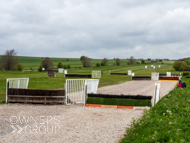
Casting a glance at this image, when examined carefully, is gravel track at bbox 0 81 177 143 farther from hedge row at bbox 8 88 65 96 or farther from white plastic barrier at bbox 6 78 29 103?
white plastic barrier at bbox 6 78 29 103

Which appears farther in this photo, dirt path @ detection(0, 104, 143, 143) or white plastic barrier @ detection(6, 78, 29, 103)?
white plastic barrier @ detection(6, 78, 29, 103)

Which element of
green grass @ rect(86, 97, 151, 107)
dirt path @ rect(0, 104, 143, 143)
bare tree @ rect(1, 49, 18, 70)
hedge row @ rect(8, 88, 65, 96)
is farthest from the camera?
bare tree @ rect(1, 49, 18, 70)

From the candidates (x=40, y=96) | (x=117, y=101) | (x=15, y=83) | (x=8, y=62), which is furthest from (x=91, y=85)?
(x=8, y=62)

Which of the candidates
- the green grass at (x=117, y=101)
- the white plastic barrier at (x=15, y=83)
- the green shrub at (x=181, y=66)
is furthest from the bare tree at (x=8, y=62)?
the green grass at (x=117, y=101)

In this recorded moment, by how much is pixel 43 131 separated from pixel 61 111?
13.8 feet

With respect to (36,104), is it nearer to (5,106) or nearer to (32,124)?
(5,106)

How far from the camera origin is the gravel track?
8586 millimetres

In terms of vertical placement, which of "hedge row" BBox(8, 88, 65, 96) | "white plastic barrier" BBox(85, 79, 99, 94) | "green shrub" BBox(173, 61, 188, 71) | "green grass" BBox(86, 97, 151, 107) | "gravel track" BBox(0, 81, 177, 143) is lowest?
"gravel track" BBox(0, 81, 177, 143)

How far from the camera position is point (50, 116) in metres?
12.3

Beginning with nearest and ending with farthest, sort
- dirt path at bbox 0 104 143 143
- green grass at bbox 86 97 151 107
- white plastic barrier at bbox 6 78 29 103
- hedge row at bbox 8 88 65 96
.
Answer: dirt path at bbox 0 104 143 143
green grass at bbox 86 97 151 107
hedge row at bbox 8 88 65 96
white plastic barrier at bbox 6 78 29 103

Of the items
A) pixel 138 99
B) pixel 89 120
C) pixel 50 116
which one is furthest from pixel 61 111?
pixel 138 99

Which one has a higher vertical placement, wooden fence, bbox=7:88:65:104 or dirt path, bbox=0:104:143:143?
wooden fence, bbox=7:88:65:104

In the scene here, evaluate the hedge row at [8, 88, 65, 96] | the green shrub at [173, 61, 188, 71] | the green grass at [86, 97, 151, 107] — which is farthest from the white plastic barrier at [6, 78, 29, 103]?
the green shrub at [173, 61, 188, 71]

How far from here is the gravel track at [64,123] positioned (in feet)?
28.2
